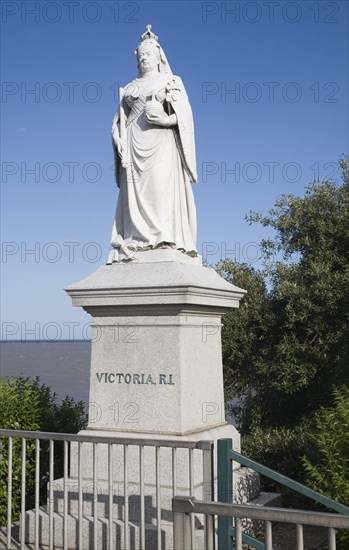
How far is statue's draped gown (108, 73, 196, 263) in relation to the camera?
6684mm

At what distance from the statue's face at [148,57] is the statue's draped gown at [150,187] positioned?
16cm

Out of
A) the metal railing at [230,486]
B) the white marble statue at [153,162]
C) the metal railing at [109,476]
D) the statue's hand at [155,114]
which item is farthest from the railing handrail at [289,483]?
the statue's hand at [155,114]

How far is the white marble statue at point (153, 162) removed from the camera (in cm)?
670

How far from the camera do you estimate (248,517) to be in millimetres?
3361

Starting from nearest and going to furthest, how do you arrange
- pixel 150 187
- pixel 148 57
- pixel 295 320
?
pixel 150 187, pixel 148 57, pixel 295 320

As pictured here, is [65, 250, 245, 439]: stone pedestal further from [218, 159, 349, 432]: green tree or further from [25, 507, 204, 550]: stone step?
[218, 159, 349, 432]: green tree

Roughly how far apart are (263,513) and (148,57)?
5276mm

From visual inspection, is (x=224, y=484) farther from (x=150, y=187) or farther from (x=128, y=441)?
(x=150, y=187)

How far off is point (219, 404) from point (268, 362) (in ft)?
16.2

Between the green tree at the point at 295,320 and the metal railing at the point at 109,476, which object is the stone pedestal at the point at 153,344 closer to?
the metal railing at the point at 109,476

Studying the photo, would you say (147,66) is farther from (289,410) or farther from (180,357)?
(289,410)

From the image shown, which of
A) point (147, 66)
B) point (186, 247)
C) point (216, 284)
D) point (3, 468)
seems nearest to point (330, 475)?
point (216, 284)

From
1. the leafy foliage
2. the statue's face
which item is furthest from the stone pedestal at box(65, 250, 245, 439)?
the statue's face

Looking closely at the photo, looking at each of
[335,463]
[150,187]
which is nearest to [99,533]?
[335,463]
